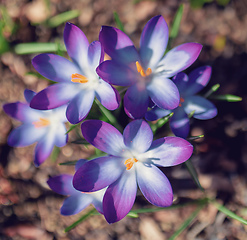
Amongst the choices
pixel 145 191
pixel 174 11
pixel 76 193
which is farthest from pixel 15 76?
pixel 145 191

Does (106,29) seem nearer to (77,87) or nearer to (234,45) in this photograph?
(77,87)

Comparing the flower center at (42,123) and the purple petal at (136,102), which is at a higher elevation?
the purple petal at (136,102)

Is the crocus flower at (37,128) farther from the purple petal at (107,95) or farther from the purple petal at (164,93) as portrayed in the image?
the purple petal at (164,93)

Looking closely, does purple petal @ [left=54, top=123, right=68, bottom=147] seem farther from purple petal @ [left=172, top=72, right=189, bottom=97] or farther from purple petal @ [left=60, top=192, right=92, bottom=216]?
purple petal @ [left=172, top=72, right=189, bottom=97]

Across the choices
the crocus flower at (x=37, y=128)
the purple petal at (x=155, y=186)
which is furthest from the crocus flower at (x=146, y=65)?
the crocus flower at (x=37, y=128)

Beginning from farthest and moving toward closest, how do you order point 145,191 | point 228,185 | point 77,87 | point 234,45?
point 234,45 < point 228,185 < point 77,87 < point 145,191

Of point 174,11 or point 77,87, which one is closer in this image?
point 77,87
